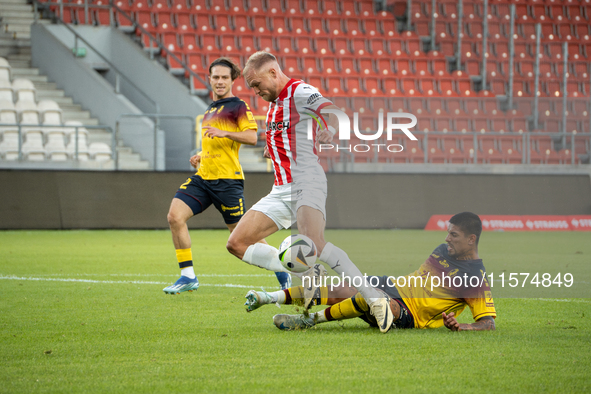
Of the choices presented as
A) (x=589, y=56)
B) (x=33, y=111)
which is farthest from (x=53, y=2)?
(x=589, y=56)

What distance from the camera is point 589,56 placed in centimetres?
1242

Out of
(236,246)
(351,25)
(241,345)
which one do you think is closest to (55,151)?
(351,25)

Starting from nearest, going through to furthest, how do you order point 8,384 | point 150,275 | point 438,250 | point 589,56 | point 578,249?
point 8,384 < point 438,250 < point 150,275 < point 578,249 < point 589,56

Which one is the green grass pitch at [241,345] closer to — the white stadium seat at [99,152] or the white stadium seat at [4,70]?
the white stadium seat at [99,152]

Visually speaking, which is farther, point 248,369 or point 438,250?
point 438,250

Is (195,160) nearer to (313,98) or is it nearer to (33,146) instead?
(313,98)

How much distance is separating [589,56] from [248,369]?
37.3ft

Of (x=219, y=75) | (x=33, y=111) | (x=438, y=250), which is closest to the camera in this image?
(x=438, y=250)

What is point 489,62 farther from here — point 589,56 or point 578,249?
point 578,249

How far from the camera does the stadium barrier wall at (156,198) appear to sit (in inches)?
535

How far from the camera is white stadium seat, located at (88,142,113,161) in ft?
49.9

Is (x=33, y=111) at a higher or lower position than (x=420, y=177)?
higher

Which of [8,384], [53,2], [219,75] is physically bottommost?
[8,384]

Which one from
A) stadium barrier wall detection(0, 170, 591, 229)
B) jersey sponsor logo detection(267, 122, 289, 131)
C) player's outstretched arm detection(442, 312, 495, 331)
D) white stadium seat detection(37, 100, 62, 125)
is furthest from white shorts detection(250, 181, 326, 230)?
white stadium seat detection(37, 100, 62, 125)
